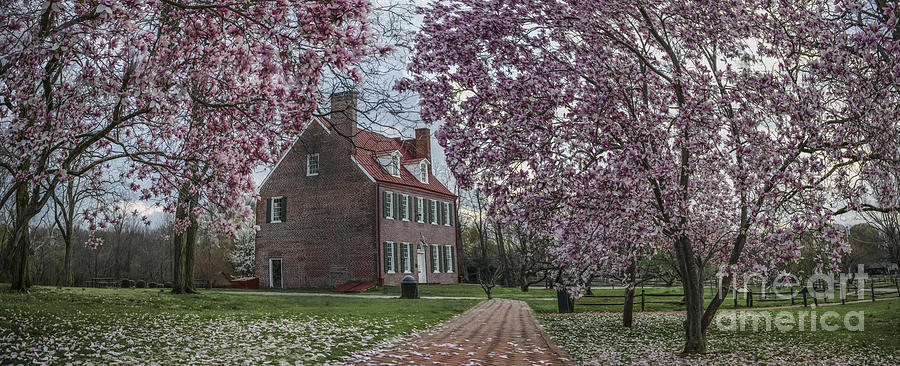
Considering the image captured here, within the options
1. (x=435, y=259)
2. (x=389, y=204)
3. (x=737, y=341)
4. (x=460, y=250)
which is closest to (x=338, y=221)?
(x=389, y=204)

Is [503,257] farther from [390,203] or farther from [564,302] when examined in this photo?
[564,302]

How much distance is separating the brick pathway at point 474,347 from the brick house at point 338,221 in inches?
684

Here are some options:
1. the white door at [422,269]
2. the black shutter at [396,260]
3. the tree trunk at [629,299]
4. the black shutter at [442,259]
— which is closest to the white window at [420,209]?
the white door at [422,269]

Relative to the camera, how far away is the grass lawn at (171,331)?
283 inches

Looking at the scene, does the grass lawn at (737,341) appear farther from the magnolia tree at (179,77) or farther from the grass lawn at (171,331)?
the magnolia tree at (179,77)

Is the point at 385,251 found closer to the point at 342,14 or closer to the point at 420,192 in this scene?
the point at 420,192

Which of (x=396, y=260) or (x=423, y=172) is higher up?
(x=423, y=172)

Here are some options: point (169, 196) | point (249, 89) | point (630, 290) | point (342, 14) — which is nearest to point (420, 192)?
point (630, 290)

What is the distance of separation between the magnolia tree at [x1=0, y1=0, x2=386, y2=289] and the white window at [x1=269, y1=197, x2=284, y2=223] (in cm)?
2258

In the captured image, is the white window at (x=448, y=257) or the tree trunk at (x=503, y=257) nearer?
the white window at (x=448, y=257)

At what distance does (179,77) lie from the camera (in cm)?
700

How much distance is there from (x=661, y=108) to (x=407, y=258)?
26058 millimetres

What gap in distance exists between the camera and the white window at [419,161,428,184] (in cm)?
3634

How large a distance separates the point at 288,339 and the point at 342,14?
19.6 feet
